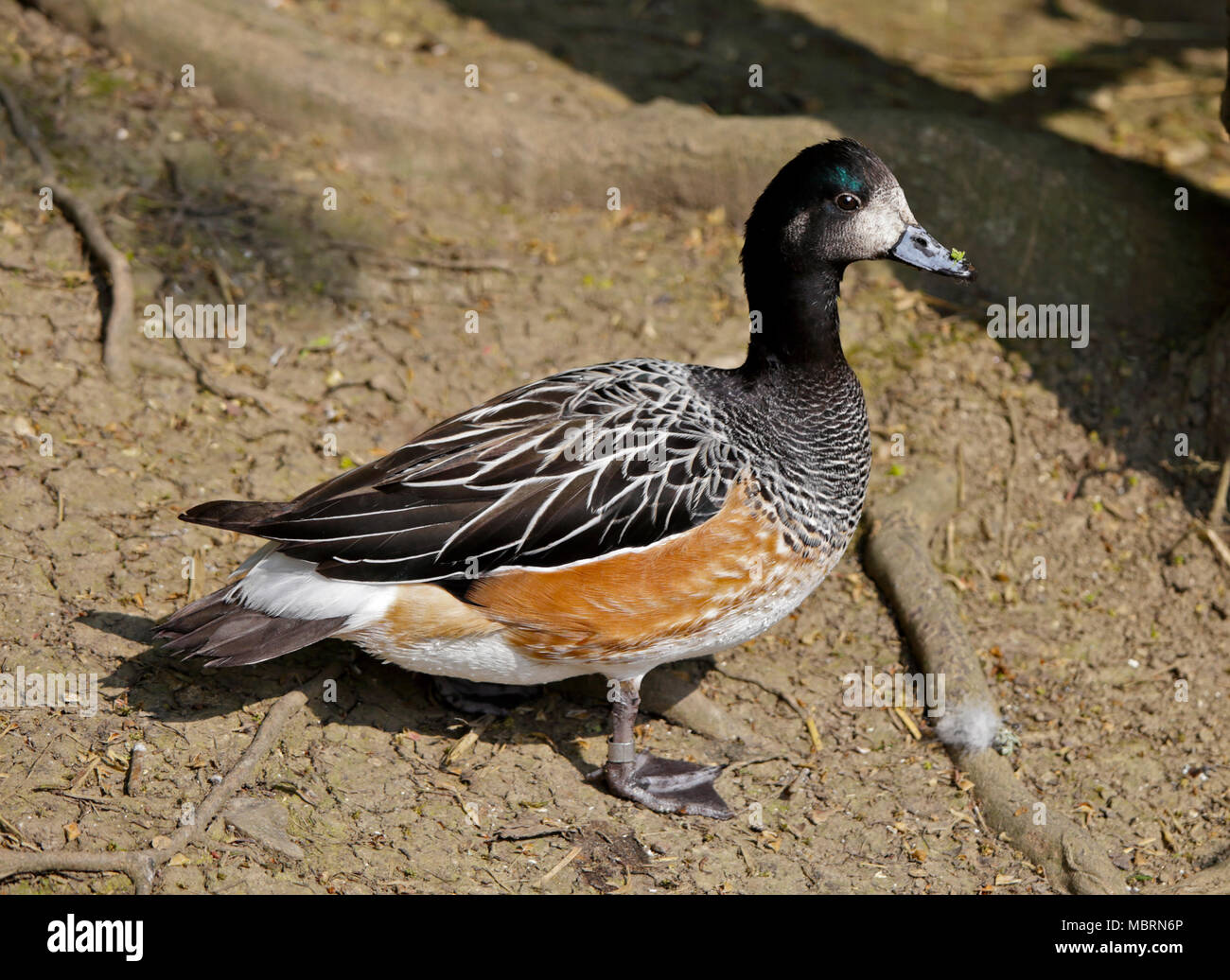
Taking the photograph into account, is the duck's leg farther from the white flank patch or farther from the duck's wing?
the white flank patch

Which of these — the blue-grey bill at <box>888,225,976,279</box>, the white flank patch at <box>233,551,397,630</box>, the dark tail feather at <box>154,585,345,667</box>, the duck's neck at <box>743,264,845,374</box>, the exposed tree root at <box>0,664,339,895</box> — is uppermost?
the blue-grey bill at <box>888,225,976,279</box>

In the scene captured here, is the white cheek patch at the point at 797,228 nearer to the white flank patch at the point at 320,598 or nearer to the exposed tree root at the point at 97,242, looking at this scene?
the white flank patch at the point at 320,598

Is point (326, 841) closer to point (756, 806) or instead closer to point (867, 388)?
point (756, 806)

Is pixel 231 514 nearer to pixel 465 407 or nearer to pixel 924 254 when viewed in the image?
pixel 465 407

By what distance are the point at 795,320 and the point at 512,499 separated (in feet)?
4.06

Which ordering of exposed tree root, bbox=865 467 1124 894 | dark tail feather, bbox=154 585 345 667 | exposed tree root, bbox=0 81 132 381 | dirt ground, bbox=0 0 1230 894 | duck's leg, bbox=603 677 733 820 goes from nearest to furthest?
dark tail feather, bbox=154 585 345 667 → dirt ground, bbox=0 0 1230 894 → exposed tree root, bbox=865 467 1124 894 → duck's leg, bbox=603 677 733 820 → exposed tree root, bbox=0 81 132 381

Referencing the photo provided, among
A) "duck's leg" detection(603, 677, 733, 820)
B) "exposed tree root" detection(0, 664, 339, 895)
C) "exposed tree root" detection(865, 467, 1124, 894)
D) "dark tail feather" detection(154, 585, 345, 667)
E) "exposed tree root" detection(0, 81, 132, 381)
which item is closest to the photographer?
"exposed tree root" detection(0, 664, 339, 895)

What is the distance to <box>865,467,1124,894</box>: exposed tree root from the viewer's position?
161 inches

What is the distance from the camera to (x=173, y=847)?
3525 millimetres

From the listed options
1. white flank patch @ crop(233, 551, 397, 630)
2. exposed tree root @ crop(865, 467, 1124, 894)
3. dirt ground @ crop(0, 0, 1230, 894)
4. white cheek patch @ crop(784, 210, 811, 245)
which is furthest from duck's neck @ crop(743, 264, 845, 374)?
white flank patch @ crop(233, 551, 397, 630)

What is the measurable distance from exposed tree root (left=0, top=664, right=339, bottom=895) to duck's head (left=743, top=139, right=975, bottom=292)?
2308 millimetres

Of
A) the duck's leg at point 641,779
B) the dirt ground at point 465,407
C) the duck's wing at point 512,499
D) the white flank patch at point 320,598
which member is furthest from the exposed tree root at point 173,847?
the duck's leg at point 641,779

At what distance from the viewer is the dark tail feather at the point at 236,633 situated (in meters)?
3.80
